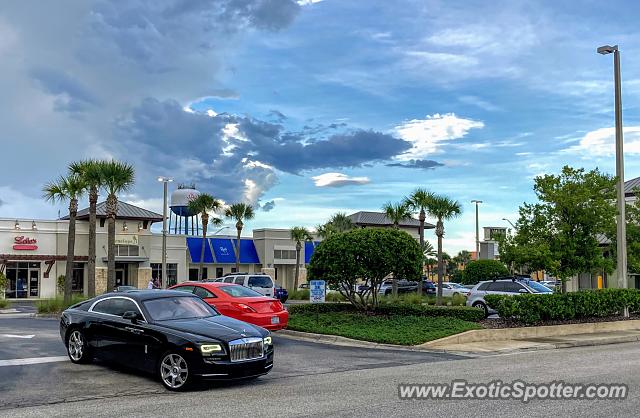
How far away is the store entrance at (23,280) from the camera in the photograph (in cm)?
4876

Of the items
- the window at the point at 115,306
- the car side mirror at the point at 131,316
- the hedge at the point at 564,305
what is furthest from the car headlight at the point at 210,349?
the hedge at the point at 564,305

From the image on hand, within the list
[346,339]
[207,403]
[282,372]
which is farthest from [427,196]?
[207,403]

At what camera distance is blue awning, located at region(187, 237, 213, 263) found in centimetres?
5769

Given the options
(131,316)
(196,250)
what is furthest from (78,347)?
(196,250)

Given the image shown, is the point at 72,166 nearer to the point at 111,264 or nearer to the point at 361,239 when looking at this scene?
the point at 111,264

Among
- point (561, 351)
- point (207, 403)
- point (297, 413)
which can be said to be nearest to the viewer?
point (297, 413)

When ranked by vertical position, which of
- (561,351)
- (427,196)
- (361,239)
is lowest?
(561,351)

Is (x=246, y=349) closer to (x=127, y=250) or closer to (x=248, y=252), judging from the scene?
(x=127, y=250)

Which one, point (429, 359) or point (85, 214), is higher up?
point (85, 214)

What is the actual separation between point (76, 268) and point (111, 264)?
19889mm

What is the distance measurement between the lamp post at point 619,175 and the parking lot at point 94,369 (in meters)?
10.8

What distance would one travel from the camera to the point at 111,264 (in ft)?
112

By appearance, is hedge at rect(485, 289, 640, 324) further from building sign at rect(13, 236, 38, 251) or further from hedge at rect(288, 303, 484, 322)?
building sign at rect(13, 236, 38, 251)

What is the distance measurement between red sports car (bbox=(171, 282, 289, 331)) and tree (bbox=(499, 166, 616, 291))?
9.63 metres
